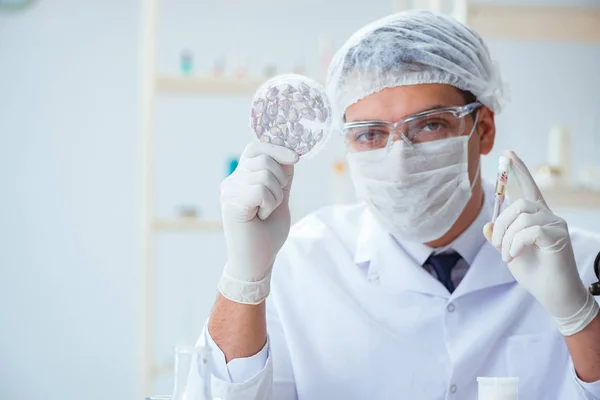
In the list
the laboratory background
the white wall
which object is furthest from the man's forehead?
the white wall

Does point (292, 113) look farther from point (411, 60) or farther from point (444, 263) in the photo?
point (444, 263)

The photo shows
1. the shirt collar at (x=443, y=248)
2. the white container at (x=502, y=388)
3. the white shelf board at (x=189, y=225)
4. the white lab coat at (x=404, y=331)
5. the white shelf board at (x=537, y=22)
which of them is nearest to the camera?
the white container at (x=502, y=388)

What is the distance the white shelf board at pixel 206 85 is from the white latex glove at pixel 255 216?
5.29 feet

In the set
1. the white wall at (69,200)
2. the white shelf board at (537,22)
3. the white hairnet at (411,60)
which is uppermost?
the white shelf board at (537,22)

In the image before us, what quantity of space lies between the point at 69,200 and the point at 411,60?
255 cm

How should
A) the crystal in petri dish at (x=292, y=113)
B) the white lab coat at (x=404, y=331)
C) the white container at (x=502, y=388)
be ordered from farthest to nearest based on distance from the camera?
the white lab coat at (x=404, y=331) → the crystal in petri dish at (x=292, y=113) → the white container at (x=502, y=388)

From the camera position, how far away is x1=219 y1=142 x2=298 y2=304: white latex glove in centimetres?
126

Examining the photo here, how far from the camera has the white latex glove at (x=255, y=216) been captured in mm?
1264

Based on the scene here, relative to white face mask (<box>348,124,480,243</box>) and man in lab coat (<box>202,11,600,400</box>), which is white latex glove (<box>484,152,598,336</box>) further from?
white face mask (<box>348,124,480,243</box>)

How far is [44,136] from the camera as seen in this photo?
146 inches

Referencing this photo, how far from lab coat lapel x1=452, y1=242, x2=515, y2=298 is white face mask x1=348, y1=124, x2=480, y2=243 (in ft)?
0.32

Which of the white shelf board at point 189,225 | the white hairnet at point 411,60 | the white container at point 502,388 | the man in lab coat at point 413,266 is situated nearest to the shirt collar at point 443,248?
the man in lab coat at point 413,266

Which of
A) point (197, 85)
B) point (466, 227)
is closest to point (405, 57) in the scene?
point (466, 227)

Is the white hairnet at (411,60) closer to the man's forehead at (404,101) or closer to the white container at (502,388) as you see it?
the man's forehead at (404,101)
